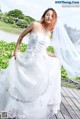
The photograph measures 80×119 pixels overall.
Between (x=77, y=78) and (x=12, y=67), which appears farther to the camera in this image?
(x=77, y=78)

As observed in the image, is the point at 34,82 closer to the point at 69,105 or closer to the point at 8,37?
the point at 69,105

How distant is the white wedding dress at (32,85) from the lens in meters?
4.52

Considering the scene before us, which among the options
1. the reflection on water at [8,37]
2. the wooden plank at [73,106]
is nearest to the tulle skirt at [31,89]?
the wooden plank at [73,106]

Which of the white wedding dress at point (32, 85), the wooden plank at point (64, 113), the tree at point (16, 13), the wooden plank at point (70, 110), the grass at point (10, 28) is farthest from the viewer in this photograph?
the tree at point (16, 13)

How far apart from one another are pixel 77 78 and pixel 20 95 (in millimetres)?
4305

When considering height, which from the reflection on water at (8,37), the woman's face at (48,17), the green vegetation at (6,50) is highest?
the woman's face at (48,17)

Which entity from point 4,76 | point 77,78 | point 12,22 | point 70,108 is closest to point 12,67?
point 4,76

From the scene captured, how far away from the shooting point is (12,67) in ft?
15.2

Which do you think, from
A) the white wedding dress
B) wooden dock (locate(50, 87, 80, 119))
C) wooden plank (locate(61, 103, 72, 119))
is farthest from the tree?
the white wedding dress

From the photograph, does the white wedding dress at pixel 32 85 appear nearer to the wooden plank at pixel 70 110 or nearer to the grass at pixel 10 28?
the wooden plank at pixel 70 110

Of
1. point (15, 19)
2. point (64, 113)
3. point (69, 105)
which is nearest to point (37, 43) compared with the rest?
point (64, 113)

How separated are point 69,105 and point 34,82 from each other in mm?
1542

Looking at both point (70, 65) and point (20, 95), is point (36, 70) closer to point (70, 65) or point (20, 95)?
point (20, 95)

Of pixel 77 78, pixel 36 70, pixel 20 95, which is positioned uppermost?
pixel 36 70
